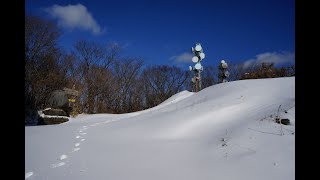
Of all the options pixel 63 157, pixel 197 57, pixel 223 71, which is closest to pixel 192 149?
pixel 63 157

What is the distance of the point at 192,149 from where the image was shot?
4.66 meters

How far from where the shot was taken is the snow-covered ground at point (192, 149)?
3.40 metres

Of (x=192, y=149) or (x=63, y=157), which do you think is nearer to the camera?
(x=63, y=157)

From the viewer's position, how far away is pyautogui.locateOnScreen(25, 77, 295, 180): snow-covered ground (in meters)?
3.40

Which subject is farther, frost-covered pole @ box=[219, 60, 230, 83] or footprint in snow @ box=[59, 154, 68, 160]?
frost-covered pole @ box=[219, 60, 230, 83]

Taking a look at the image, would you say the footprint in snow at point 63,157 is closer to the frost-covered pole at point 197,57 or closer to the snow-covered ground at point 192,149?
the snow-covered ground at point 192,149

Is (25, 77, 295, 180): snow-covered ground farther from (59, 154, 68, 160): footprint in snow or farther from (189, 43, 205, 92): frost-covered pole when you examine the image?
(189, 43, 205, 92): frost-covered pole

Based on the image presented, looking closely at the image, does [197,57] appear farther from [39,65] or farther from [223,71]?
[39,65]

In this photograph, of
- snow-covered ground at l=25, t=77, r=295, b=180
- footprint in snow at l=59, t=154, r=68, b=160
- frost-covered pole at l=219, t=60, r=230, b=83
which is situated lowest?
footprint in snow at l=59, t=154, r=68, b=160

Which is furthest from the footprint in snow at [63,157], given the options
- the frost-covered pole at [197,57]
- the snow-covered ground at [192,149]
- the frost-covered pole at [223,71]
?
the frost-covered pole at [223,71]

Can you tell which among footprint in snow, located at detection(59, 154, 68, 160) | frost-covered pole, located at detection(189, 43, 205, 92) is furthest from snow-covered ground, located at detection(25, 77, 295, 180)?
frost-covered pole, located at detection(189, 43, 205, 92)

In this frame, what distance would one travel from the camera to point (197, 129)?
5.95 meters

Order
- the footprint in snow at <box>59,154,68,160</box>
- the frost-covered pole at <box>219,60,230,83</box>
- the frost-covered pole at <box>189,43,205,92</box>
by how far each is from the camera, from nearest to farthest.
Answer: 1. the footprint in snow at <box>59,154,68,160</box>
2. the frost-covered pole at <box>189,43,205,92</box>
3. the frost-covered pole at <box>219,60,230,83</box>

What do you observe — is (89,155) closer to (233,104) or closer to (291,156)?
(291,156)
